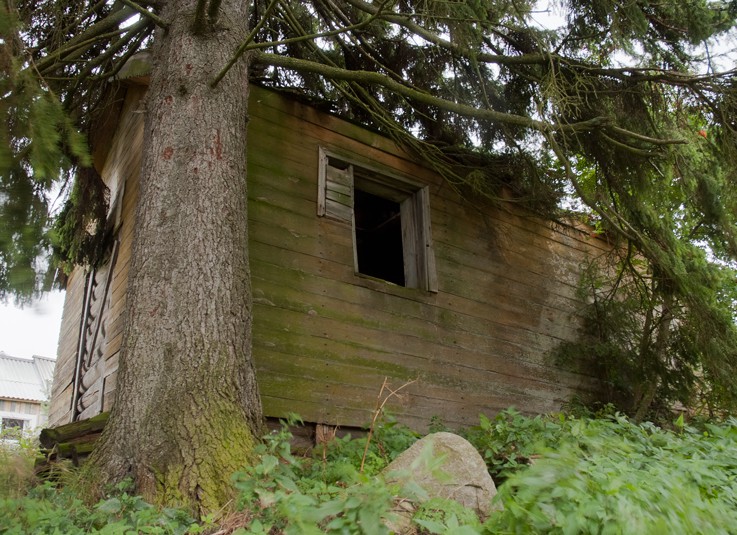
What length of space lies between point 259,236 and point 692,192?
443cm

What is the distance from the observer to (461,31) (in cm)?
556

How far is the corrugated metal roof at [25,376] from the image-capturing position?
31.5 m

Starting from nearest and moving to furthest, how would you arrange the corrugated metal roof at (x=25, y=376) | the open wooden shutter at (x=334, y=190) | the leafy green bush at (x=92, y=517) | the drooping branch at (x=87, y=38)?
the leafy green bush at (x=92, y=517)
the drooping branch at (x=87, y=38)
the open wooden shutter at (x=334, y=190)
the corrugated metal roof at (x=25, y=376)

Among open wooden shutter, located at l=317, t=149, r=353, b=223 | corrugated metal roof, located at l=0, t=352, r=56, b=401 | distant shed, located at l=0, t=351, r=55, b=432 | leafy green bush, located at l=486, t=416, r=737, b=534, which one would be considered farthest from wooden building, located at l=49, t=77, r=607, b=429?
corrugated metal roof, located at l=0, t=352, r=56, b=401

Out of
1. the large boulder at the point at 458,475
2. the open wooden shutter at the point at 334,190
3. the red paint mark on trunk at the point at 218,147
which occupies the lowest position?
the large boulder at the point at 458,475

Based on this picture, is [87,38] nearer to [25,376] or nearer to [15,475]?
[15,475]

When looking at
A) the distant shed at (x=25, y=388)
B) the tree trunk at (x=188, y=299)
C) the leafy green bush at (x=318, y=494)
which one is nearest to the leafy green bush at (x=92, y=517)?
the tree trunk at (x=188, y=299)

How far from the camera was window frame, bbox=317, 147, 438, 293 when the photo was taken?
259 inches

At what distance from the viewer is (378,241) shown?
398 inches

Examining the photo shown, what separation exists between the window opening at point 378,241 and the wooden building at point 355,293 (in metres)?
2.00

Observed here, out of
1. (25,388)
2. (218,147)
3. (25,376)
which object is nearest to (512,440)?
(218,147)

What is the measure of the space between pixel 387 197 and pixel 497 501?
200 inches

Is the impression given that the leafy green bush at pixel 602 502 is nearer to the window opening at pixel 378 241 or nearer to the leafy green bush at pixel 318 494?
the leafy green bush at pixel 318 494

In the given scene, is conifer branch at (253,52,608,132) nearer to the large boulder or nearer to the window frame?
the window frame
